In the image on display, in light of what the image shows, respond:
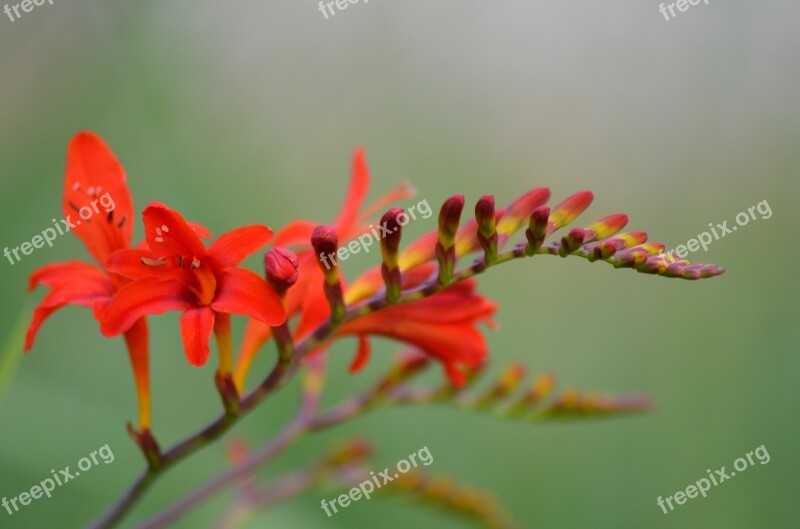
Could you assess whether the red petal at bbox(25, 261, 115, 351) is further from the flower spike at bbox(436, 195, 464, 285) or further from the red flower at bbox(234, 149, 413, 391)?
the flower spike at bbox(436, 195, 464, 285)

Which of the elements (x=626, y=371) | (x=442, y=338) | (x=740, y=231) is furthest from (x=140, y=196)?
(x=740, y=231)

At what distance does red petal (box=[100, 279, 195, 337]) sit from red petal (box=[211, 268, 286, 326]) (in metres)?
0.04

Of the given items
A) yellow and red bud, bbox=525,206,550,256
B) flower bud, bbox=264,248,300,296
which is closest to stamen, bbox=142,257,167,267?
flower bud, bbox=264,248,300,296

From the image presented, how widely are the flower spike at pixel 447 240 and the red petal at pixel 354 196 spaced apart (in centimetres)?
21

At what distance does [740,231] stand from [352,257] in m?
1.30

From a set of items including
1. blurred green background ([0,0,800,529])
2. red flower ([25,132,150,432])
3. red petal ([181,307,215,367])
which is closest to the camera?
red petal ([181,307,215,367])

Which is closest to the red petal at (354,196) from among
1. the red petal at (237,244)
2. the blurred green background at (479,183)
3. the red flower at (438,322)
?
the red flower at (438,322)

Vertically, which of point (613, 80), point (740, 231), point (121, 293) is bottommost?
point (740, 231)

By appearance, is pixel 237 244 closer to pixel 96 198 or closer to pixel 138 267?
→ pixel 138 267

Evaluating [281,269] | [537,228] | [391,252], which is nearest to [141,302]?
[281,269]

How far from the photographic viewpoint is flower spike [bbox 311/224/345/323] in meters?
0.79

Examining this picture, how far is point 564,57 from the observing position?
3.08 m

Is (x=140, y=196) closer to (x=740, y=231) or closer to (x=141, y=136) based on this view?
(x=141, y=136)

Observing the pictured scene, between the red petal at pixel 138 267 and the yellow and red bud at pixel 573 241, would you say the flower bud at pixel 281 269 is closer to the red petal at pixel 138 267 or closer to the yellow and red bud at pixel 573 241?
the red petal at pixel 138 267
